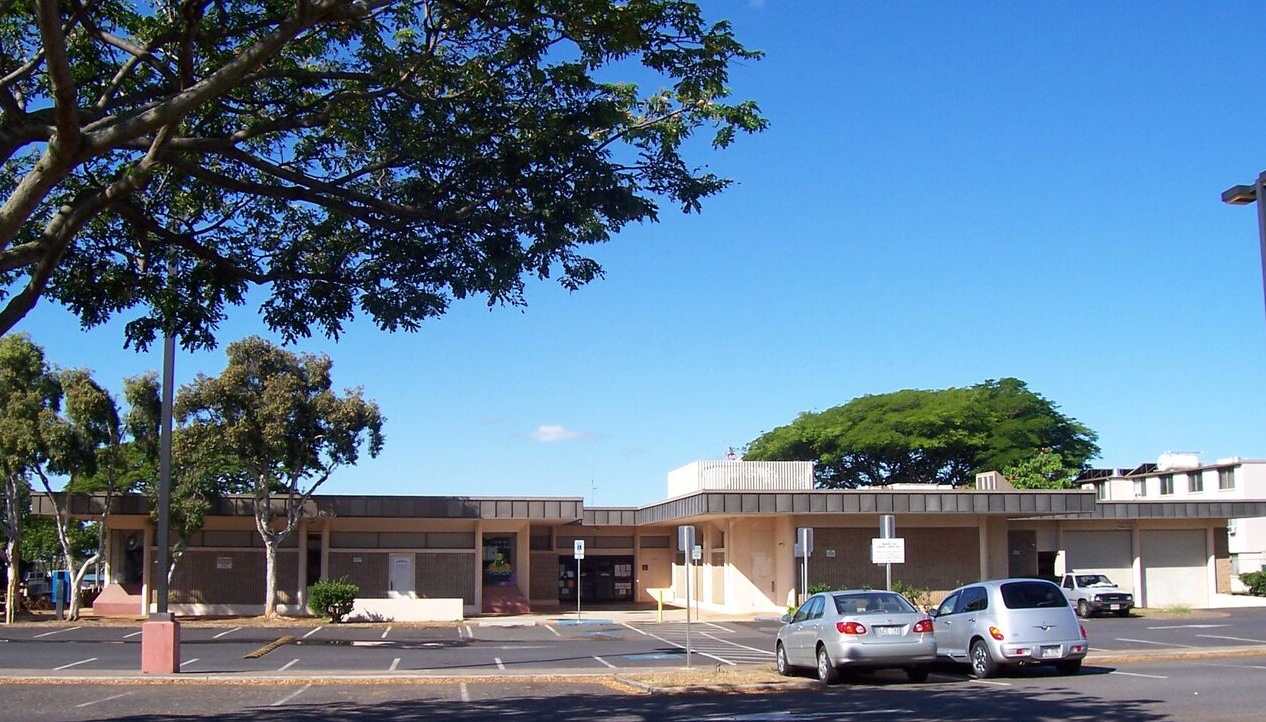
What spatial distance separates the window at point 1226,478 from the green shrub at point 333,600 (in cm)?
4958

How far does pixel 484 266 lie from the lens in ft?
38.8

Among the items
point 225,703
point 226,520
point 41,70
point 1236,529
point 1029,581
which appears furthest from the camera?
point 1236,529

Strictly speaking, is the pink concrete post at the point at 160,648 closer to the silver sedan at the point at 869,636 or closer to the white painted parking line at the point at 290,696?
the white painted parking line at the point at 290,696

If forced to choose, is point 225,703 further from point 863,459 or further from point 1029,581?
point 863,459

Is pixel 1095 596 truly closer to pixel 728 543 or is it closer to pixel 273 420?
pixel 728 543

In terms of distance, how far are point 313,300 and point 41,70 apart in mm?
3396

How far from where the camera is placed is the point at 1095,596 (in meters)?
40.5

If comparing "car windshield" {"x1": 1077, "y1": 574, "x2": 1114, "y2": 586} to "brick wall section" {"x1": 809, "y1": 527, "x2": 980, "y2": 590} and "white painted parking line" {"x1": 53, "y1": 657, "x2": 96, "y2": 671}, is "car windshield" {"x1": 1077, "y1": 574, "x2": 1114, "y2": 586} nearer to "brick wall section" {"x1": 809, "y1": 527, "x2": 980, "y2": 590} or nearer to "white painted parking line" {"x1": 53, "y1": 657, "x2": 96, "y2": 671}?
"brick wall section" {"x1": 809, "y1": 527, "x2": 980, "y2": 590}

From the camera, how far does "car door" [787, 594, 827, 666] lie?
20219 millimetres

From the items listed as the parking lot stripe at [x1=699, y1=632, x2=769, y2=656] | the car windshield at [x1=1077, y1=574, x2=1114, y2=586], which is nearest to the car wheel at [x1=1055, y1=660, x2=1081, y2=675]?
the parking lot stripe at [x1=699, y1=632, x2=769, y2=656]

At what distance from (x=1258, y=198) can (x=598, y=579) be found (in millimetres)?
44235

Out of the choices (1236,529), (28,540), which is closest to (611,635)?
(28,540)

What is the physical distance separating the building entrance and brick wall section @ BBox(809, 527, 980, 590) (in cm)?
1417

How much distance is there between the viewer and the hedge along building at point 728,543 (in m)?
41.2
